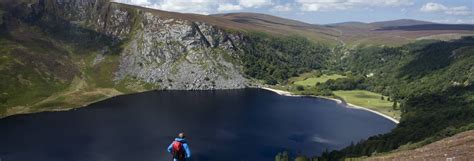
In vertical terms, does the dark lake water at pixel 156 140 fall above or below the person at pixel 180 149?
below

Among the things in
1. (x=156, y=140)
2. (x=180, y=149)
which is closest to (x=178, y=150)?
(x=180, y=149)

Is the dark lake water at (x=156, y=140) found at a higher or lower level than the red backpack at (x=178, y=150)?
lower

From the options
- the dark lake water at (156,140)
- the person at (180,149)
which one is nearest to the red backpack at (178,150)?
the person at (180,149)

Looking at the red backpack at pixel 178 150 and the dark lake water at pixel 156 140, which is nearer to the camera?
the red backpack at pixel 178 150

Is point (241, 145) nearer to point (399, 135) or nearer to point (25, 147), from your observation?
point (399, 135)

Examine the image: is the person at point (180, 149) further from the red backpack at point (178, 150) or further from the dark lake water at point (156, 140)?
the dark lake water at point (156, 140)

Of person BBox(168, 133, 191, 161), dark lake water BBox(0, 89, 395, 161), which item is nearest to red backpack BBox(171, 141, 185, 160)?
person BBox(168, 133, 191, 161)

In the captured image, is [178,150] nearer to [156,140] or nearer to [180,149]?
[180,149]

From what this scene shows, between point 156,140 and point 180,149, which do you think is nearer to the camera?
point 180,149

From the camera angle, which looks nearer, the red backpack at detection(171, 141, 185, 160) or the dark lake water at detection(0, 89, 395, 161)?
the red backpack at detection(171, 141, 185, 160)

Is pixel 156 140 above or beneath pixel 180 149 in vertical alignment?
beneath

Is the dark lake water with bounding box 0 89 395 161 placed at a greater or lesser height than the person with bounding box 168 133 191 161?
lesser

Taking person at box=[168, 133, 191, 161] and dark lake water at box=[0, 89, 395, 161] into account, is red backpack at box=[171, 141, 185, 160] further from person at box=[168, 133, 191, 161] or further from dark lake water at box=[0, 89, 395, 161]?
dark lake water at box=[0, 89, 395, 161]

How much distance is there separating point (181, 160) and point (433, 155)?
4216 centimetres
